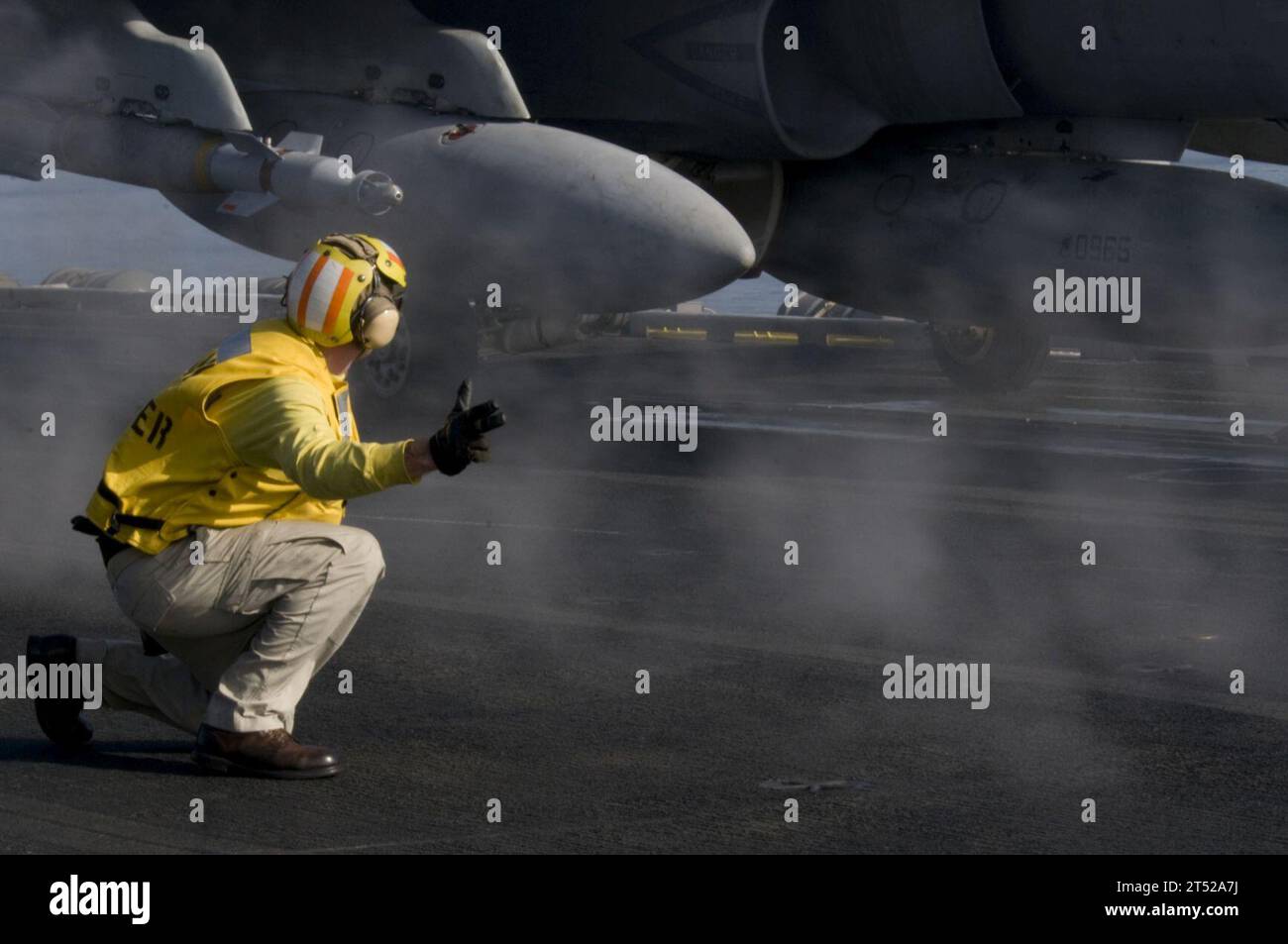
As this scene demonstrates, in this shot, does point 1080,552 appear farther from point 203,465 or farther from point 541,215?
point 203,465

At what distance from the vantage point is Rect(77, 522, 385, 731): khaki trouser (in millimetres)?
5648

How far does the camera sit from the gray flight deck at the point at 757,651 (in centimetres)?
531

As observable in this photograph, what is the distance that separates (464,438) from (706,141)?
9964mm

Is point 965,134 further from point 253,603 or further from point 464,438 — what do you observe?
point 464,438

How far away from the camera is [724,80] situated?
552 inches

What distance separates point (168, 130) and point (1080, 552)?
7.40m

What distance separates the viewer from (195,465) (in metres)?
5.66

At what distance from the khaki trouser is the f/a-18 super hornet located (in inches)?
274

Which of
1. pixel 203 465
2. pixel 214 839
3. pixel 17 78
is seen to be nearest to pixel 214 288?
pixel 17 78
